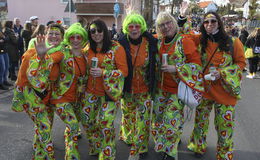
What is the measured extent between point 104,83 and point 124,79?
1.20 feet

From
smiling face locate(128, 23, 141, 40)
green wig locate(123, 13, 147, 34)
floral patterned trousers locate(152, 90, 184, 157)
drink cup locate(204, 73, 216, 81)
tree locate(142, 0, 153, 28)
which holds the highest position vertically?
tree locate(142, 0, 153, 28)

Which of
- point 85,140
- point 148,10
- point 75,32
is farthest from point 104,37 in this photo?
point 148,10

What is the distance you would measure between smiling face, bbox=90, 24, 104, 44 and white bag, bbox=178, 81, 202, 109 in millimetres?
1144

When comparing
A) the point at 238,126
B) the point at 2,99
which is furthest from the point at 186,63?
the point at 2,99

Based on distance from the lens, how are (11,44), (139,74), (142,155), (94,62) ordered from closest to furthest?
(94,62)
(139,74)
(142,155)
(11,44)

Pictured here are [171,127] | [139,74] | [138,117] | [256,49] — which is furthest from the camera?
[256,49]

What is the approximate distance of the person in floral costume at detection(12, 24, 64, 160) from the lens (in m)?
2.72

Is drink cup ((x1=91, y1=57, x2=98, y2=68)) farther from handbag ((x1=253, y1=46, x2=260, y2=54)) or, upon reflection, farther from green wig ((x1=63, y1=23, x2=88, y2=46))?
handbag ((x1=253, y1=46, x2=260, y2=54))

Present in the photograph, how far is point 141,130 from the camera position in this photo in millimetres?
3348

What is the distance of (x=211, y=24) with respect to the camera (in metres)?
3.08

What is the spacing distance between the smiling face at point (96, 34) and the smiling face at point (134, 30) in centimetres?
40

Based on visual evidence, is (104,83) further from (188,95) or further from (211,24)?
(211,24)

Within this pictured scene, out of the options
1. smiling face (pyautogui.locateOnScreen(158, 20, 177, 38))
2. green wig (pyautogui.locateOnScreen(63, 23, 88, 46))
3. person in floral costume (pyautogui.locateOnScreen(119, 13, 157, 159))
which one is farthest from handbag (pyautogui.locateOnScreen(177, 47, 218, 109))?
green wig (pyautogui.locateOnScreen(63, 23, 88, 46))

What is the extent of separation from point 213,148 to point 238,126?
4.26 feet
